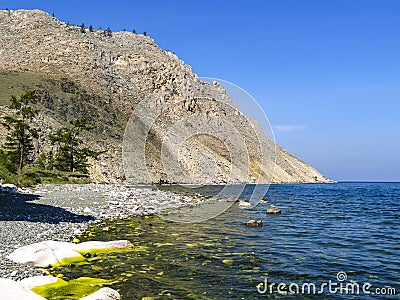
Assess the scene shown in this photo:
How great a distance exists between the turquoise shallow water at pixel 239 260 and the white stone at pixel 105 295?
444 mm

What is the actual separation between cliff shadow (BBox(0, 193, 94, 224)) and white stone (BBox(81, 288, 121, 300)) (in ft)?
39.8

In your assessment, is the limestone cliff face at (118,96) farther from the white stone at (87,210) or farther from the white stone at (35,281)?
the white stone at (35,281)

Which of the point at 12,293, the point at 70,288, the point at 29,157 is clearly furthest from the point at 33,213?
the point at 29,157

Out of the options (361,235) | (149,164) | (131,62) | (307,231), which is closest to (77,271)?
(307,231)

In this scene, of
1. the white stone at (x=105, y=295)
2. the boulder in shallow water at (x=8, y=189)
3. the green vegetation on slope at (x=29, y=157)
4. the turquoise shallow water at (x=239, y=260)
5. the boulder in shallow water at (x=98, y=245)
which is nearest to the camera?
the white stone at (x=105, y=295)

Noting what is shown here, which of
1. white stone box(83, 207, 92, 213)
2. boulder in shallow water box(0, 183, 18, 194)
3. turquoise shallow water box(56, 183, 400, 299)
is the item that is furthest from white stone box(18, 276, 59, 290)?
boulder in shallow water box(0, 183, 18, 194)

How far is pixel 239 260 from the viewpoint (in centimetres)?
1566

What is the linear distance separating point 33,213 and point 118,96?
3738 inches

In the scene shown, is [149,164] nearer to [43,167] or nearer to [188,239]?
[43,167]

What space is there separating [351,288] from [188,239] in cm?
963

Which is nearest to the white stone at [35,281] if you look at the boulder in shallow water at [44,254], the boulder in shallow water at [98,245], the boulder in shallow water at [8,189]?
the boulder in shallow water at [44,254]

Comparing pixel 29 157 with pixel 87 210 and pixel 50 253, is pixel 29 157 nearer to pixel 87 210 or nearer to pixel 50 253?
pixel 87 210

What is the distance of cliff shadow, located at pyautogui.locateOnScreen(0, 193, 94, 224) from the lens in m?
21.6

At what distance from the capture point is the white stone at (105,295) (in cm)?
1020
